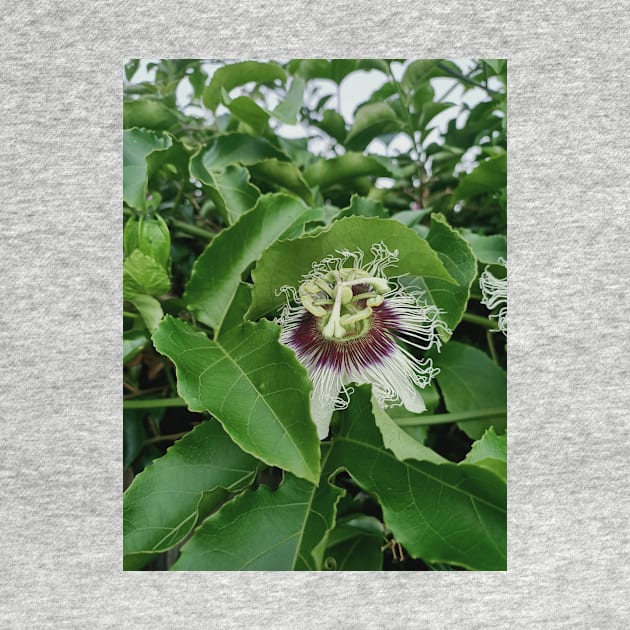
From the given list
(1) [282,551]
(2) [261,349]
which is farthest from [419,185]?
(1) [282,551]

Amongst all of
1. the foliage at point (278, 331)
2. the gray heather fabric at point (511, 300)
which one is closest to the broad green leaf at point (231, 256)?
the foliage at point (278, 331)

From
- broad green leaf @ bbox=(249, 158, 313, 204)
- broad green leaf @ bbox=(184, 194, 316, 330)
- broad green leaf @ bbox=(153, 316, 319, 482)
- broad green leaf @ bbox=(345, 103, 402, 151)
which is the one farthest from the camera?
broad green leaf @ bbox=(345, 103, 402, 151)

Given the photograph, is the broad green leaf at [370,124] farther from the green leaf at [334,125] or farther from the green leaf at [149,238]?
the green leaf at [149,238]

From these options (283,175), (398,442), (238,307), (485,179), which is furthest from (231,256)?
(485,179)

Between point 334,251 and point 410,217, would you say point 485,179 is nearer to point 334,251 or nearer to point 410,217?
point 410,217

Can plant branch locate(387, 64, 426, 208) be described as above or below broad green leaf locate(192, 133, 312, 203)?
above

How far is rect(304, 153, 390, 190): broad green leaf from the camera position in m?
0.85

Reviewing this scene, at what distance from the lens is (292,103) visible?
33.4 inches

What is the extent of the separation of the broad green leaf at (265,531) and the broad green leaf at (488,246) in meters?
0.34

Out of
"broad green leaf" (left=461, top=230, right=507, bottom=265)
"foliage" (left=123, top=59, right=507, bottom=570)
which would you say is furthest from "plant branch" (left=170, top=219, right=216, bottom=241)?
"broad green leaf" (left=461, top=230, right=507, bottom=265)

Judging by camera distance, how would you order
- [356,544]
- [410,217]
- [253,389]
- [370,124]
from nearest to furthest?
1. [253,389]
2. [356,544]
3. [410,217]
4. [370,124]

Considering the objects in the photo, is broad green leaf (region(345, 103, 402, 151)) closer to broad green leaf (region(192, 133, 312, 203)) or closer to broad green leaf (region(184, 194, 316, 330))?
broad green leaf (region(192, 133, 312, 203))

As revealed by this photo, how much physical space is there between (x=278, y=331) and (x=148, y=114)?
0.39 metres

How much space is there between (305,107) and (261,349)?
1.65 feet
